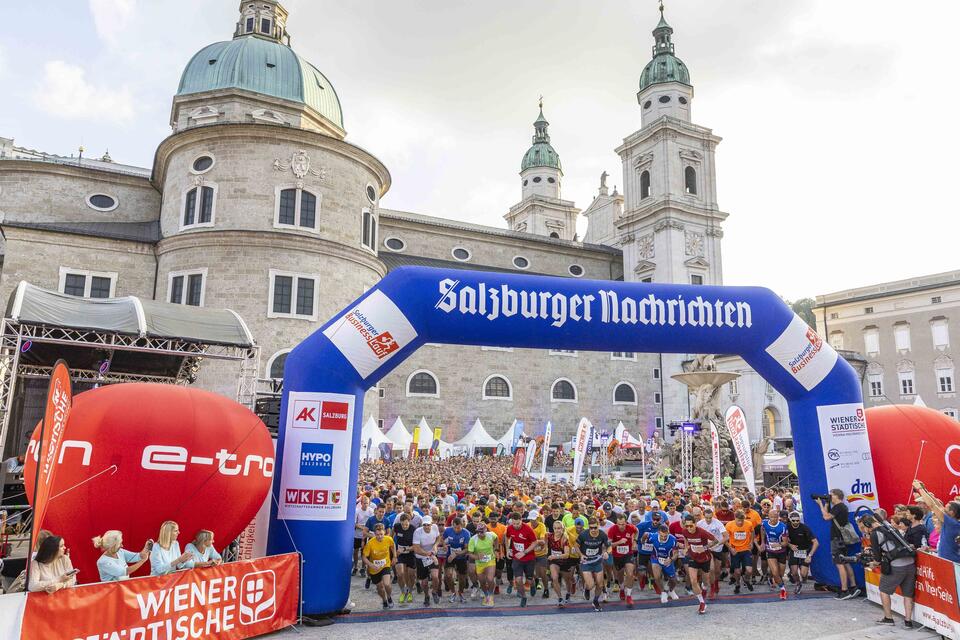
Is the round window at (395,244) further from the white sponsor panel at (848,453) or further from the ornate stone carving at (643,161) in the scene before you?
the white sponsor panel at (848,453)

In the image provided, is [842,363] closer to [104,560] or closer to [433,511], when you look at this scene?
[433,511]

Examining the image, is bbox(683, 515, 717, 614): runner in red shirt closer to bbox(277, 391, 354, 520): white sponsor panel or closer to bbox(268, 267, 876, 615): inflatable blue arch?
bbox(268, 267, 876, 615): inflatable blue arch

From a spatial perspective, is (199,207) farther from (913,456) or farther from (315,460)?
(913,456)

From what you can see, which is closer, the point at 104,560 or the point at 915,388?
the point at 104,560

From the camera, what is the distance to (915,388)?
50.2m

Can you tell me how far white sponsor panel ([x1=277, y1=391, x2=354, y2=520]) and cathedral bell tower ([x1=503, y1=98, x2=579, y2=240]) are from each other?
60.1 m

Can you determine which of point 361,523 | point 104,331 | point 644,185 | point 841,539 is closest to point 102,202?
point 104,331

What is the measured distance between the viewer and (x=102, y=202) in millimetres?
33688

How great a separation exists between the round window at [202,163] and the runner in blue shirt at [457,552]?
2597 centimetres

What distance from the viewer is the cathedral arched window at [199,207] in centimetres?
2984

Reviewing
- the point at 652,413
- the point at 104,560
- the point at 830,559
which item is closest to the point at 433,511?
the point at 104,560

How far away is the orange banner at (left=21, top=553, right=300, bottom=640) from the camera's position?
6.17 m

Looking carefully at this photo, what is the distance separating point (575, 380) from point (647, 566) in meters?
33.6

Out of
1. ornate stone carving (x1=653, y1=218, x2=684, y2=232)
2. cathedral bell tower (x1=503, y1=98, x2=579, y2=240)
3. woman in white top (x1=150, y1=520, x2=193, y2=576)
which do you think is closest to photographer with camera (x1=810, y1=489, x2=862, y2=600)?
woman in white top (x1=150, y1=520, x2=193, y2=576)
